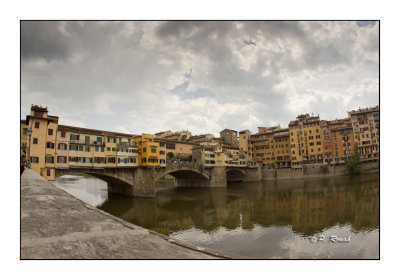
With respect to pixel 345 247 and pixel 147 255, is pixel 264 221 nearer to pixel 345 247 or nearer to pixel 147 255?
pixel 345 247

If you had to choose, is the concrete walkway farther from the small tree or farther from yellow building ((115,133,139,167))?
the small tree

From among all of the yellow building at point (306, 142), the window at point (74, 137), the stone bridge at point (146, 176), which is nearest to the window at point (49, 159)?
the stone bridge at point (146, 176)

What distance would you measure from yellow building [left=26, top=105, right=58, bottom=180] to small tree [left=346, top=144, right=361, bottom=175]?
82330 millimetres

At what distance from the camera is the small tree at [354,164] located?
2859 inches

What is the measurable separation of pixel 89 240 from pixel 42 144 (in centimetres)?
3259

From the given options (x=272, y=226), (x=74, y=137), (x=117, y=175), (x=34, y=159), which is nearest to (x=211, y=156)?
(x=117, y=175)

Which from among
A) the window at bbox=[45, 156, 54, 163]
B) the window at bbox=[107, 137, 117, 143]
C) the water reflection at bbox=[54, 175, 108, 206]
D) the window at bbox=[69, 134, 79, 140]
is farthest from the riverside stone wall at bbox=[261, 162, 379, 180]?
the window at bbox=[45, 156, 54, 163]

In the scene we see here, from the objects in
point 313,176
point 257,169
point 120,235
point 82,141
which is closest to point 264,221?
point 120,235

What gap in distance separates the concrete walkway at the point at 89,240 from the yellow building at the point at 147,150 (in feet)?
120

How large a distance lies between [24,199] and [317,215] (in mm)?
26218

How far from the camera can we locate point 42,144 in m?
30.2

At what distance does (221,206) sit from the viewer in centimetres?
3375

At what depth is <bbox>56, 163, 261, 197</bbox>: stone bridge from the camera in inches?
1511

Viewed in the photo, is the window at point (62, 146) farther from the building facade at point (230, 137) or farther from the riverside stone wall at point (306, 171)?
Answer: the building facade at point (230, 137)
